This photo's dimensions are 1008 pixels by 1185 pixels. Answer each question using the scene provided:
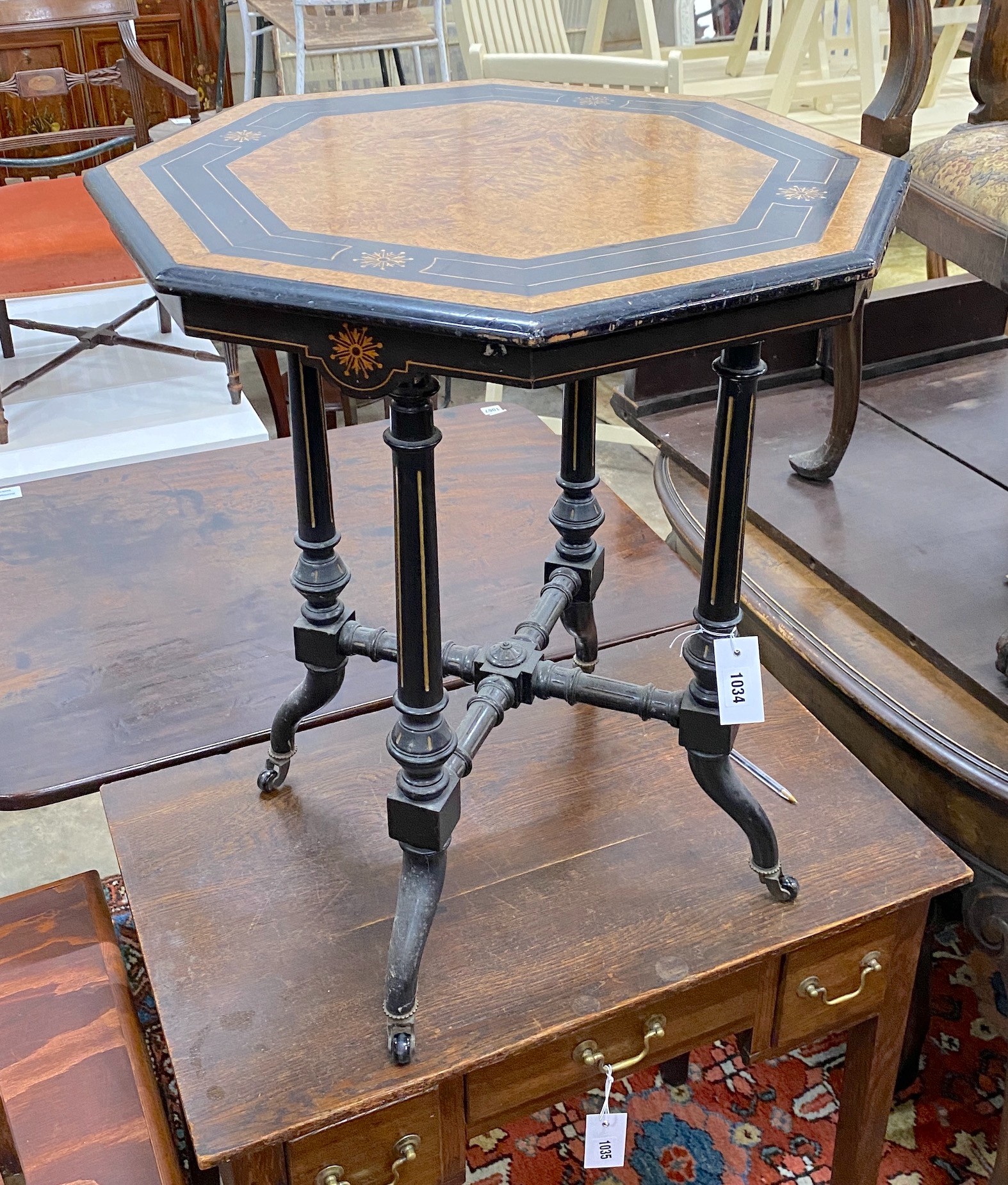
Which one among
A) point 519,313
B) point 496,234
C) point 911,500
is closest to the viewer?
point 519,313

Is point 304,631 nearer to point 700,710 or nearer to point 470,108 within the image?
point 700,710

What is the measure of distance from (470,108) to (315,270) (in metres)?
0.59

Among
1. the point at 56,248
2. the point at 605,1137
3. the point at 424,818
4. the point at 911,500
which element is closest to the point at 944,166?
the point at 911,500

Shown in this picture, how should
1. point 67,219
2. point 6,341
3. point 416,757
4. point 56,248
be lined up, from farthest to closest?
point 6,341, point 67,219, point 56,248, point 416,757

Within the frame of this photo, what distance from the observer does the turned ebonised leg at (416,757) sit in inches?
40.8

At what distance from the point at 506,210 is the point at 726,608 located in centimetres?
44

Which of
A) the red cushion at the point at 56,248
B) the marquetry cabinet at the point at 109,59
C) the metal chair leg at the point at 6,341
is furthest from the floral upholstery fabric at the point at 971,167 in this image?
the marquetry cabinet at the point at 109,59

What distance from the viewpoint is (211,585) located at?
1.76m

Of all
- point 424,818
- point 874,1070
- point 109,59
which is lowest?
point 874,1070

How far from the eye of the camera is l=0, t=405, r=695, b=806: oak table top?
1.50 m

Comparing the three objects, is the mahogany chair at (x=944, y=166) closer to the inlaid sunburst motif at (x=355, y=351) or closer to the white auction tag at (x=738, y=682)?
the white auction tag at (x=738, y=682)

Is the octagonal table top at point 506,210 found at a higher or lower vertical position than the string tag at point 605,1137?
higher

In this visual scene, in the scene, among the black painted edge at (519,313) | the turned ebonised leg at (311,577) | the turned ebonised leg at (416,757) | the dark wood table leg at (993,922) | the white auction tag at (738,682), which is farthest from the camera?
the dark wood table leg at (993,922)

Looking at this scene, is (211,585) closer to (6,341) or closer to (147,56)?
(6,341)
